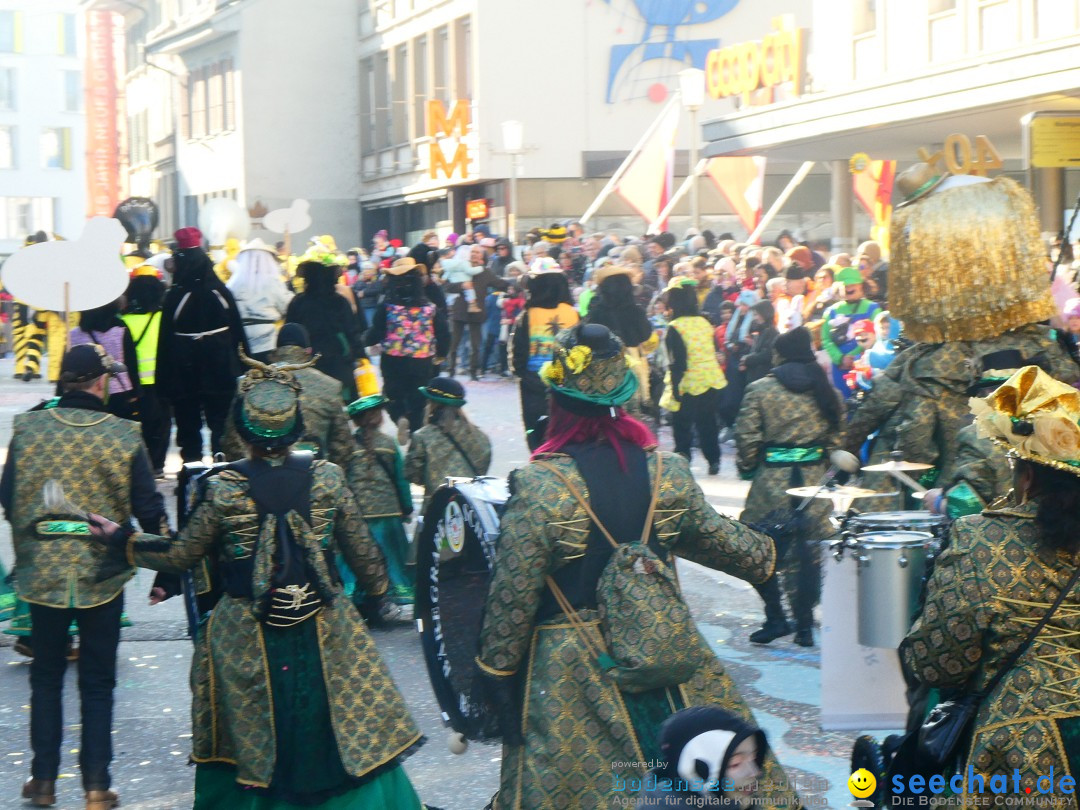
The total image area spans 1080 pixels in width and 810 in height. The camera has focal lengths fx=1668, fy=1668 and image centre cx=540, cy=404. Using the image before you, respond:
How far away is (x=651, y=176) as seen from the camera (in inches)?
1061

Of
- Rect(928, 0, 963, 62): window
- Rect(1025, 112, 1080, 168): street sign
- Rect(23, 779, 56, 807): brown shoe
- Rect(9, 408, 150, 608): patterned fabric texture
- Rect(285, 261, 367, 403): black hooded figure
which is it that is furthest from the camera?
Rect(928, 0, 963, 62): window

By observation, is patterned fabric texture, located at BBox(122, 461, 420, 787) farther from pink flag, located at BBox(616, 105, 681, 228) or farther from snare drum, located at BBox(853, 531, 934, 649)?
pink flag, located at BBox(616, 105, 681, 228)

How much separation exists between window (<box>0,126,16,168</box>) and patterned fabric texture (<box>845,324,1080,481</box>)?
80.2 meters

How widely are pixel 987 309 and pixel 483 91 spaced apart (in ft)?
99.1

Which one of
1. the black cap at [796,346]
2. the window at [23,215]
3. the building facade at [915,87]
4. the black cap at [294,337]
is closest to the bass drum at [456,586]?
the black cap at [796,346]

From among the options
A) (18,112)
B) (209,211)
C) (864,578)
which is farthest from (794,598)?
(18,112)

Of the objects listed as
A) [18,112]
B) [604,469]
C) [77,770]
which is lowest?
[77,770]

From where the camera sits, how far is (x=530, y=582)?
4332 millimetres

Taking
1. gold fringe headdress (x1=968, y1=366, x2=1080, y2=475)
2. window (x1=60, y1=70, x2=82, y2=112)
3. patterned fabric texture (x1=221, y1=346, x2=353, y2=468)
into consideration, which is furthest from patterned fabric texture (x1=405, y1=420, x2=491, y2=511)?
window (x1=60, y1=70, x2=82, y2=112)

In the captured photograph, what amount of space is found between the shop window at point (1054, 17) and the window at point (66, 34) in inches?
2874

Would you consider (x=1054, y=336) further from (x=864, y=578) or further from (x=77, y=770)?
(x=77, y=770)

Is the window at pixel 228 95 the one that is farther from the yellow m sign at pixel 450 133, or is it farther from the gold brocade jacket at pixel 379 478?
the gold brocade jacket at pixel 379 478

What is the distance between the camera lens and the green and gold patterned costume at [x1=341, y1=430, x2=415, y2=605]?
8805 mm

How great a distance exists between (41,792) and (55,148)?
3200 inches
